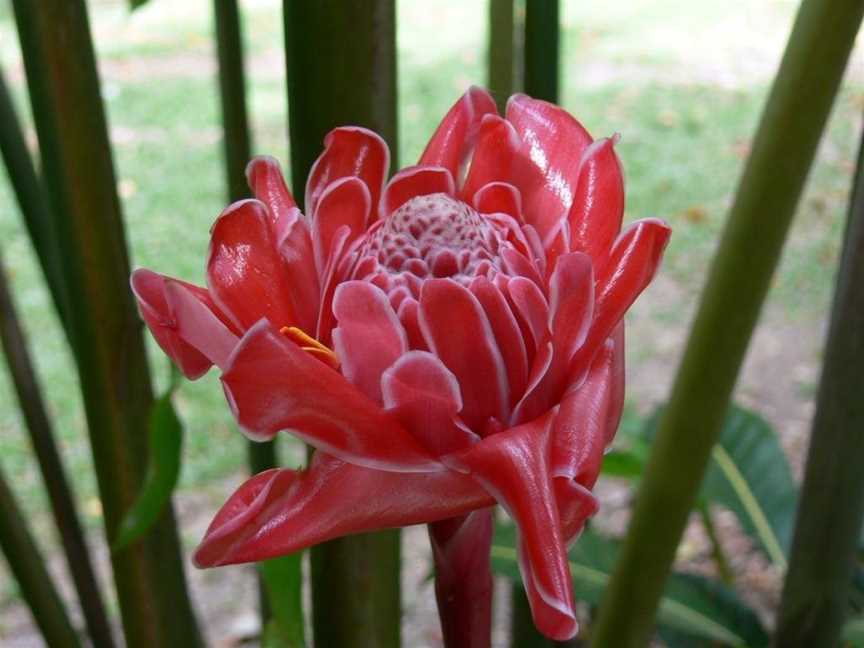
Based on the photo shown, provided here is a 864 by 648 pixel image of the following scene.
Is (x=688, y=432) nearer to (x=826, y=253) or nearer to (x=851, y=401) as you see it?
(x=851, y=401)

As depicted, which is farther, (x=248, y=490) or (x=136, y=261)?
(x=136, y=261)

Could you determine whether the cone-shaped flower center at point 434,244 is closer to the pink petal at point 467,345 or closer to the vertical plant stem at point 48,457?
the pink petal at point 467,345

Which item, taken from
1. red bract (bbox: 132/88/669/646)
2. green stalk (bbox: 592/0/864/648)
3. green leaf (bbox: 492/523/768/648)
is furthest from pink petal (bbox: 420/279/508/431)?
green leaf (bbox: 492/523/768/648)

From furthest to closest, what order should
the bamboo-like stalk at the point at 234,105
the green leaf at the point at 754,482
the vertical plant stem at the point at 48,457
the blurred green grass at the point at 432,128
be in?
the blurred green grass at the point at 432,128, the green leaf at the point at 754,482, the vertical plant stem at the point at 48,457, the bamboo-like stalk at the point at 234,105

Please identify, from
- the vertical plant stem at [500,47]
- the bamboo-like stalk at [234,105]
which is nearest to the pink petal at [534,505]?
the vertical plant stem at [500,47]

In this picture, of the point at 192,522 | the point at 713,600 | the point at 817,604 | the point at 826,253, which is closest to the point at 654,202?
the point at 826,253

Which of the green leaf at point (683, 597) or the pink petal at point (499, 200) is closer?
the pink petal at point (499, 200)
